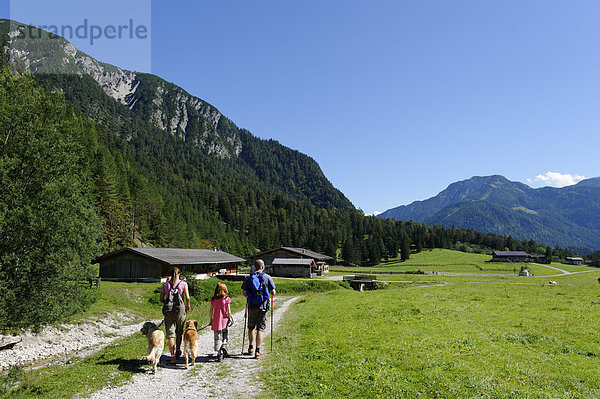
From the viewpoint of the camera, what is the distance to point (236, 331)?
18.2 m

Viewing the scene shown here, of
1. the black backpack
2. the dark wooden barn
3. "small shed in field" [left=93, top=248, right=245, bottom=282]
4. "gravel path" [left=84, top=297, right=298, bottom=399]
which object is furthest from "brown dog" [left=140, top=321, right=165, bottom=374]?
the dark wooden barn

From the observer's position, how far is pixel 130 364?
1116cm

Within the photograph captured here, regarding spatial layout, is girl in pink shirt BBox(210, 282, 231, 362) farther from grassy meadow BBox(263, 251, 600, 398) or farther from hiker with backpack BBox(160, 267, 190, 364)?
grassy meadow BBox(263, 251, 600, 398)

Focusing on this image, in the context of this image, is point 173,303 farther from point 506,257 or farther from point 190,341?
point 506,257

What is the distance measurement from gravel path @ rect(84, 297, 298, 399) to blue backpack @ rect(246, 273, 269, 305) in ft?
6.72

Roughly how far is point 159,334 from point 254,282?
337 centimetres

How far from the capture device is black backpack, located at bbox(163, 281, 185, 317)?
1107 cm

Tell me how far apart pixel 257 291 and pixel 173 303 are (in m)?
2.93

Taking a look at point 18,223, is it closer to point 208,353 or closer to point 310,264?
point 208,353

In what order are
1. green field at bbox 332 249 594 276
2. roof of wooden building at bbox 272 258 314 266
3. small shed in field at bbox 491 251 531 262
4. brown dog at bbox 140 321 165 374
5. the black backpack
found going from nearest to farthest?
1. brown dog at bbox 140 321 165 374
2. the black backpack
3. roof of wooden building at bbox 272 258 314 266
4. green field at bbox 332 249 594 276
5. small shed in field at bbox 491 251 531 262

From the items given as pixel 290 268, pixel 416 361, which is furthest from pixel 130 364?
pixel 290 268

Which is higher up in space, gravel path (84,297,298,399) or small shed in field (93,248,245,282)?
small shed in field (93,248,245,282)

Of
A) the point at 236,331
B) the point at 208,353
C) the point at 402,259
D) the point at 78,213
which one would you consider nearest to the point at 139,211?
the point at 78,213

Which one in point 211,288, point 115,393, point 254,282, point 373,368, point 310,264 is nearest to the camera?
point 115,393
